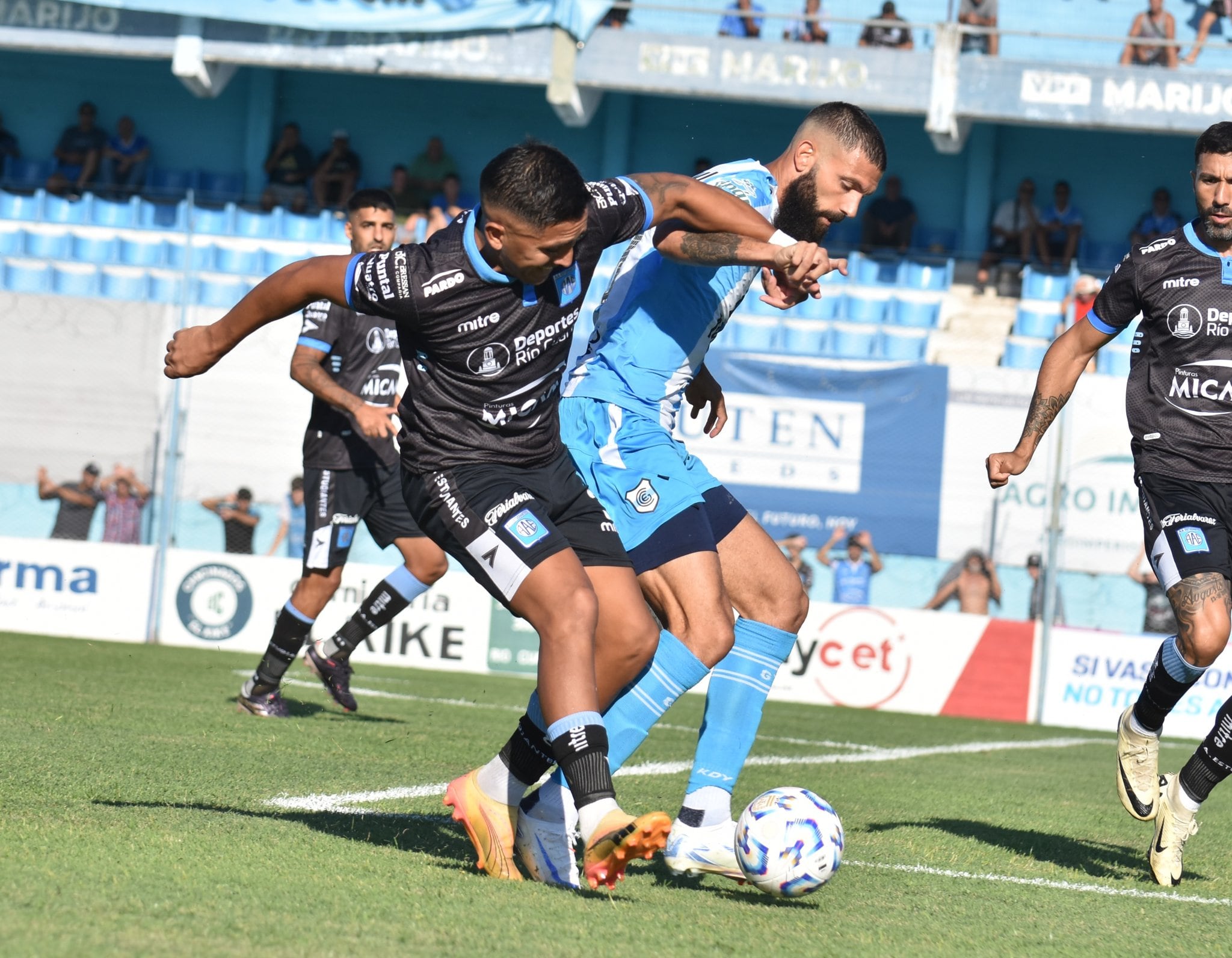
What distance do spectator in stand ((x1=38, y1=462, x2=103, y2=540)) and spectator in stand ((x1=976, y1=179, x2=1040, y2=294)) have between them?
11530 millimetres

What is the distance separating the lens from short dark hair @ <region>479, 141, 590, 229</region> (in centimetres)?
383

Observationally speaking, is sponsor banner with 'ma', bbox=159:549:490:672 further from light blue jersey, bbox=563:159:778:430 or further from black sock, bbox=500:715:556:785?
black sock, bbox=500:715:556:785

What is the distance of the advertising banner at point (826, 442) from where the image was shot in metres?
14.0

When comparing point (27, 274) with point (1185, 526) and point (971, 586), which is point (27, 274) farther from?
point (1185, 526)

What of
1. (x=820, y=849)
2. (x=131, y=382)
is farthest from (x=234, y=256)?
(x=820, y=849)

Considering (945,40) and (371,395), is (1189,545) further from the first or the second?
(945,40)

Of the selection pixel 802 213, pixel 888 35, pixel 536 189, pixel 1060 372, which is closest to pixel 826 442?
pixel 1060 372

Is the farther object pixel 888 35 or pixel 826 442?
pixel 888 35

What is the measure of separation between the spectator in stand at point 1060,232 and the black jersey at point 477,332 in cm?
1735

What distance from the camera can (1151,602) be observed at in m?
13.4

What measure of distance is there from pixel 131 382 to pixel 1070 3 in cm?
1449

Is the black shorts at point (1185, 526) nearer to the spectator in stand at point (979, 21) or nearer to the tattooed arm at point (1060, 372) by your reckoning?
the tattooed arm at point (1060, 372)

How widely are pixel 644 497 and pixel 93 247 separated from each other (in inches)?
678

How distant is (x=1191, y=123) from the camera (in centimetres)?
1952
